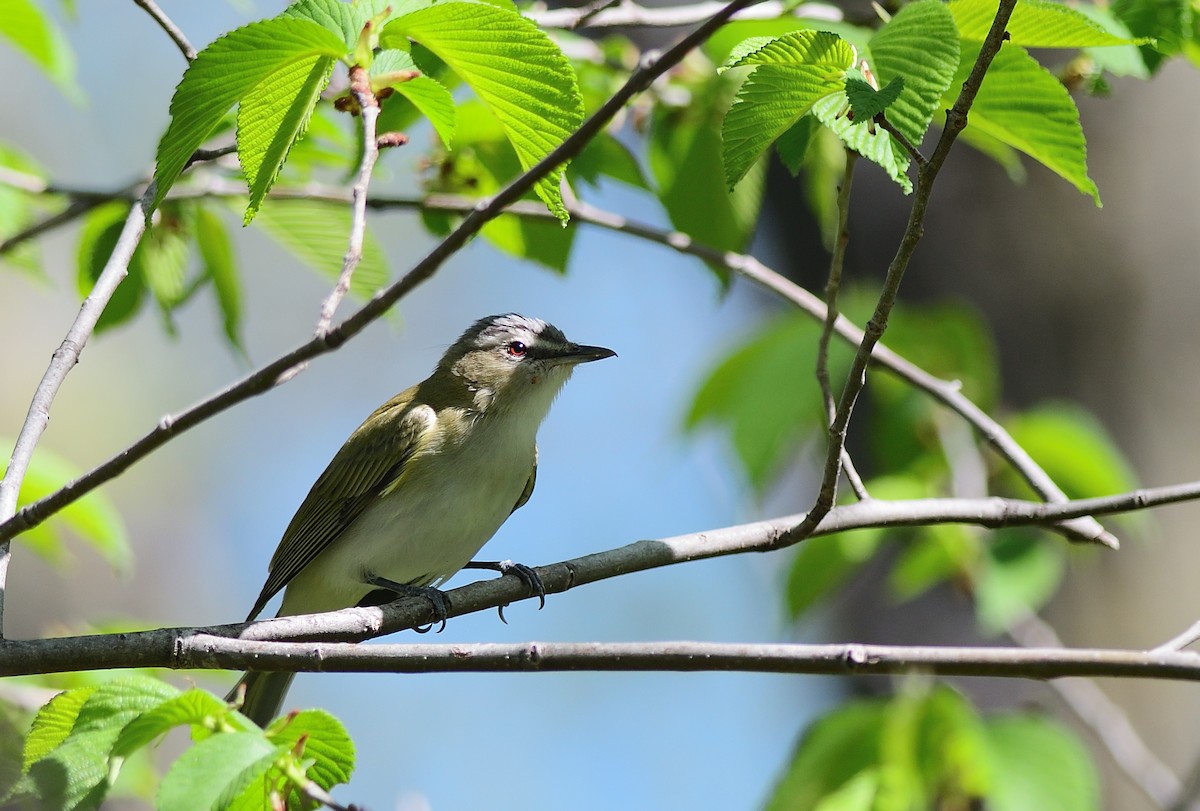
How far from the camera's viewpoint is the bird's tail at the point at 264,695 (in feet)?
15.7

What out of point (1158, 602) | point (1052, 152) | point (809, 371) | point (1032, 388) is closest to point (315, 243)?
point (809, 371)

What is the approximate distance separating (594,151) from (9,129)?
1387 cm

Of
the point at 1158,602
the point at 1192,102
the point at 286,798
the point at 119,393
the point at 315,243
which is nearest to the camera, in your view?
the point at 286,798

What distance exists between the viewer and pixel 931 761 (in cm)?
376

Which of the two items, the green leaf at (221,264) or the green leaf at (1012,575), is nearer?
the green leaf at (221,264)

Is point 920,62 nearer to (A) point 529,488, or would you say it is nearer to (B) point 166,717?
(B) point 166,717

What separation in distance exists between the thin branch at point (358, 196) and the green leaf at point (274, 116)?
8 centimetres

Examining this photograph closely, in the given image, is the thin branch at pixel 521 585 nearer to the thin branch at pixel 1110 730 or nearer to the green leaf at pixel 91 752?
the green leaf at pixel 91 752

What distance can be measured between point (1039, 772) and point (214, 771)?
100.0 inches

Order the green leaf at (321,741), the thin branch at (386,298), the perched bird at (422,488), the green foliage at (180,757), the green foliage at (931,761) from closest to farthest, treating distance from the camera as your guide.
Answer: the thin branch at (386,298) < the green foliage at (180,757) < the green leaf at (321,741) < the green foliage at (931,761) < the perched bird at (422,488)

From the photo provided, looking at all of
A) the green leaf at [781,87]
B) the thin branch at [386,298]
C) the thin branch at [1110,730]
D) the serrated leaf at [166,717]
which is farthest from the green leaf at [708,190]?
the serrated leaf at [166,717]

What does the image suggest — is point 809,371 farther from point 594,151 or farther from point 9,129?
point 9,129

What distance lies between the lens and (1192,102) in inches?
248

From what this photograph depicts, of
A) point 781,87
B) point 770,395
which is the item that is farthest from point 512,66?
point 770,395
